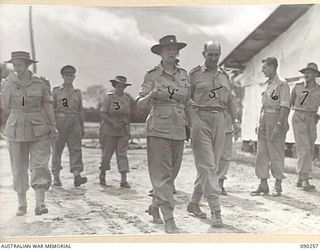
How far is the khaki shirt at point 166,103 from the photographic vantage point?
11.2ft

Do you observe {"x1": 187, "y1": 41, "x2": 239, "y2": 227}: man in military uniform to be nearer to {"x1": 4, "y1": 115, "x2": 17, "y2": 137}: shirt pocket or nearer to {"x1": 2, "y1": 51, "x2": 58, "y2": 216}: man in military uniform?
{"x1": 2, "y1": 51, "x2": 58, "y2": 216}: man in military uniform

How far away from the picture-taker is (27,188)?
3.68 m

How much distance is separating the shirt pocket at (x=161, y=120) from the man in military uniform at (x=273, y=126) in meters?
0.84

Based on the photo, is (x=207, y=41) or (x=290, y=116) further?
(x=290, y=116)

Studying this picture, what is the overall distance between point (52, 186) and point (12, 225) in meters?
A: 0.43

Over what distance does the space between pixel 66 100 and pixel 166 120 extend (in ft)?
2.50

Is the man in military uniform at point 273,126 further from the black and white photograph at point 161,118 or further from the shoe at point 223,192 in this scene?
the shoe at point 223,192

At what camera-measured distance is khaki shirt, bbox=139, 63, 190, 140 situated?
340 cm

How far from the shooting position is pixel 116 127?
4.07 meters

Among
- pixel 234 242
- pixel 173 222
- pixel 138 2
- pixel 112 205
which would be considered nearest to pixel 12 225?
pixel 112 205

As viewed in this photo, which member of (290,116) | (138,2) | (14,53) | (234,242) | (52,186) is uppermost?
(138,2)

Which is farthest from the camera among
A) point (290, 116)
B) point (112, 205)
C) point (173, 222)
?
point (290, 116)

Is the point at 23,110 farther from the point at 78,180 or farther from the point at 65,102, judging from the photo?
the point at 78,180

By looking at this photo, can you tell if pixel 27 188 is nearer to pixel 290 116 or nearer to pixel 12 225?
pixel 12 225
